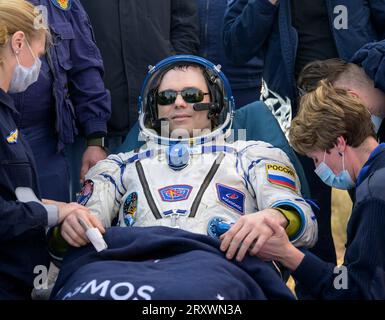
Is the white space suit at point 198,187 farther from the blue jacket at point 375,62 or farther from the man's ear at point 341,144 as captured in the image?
the blue jacket at point 375,62

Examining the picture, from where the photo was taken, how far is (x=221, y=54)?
17.7 ft

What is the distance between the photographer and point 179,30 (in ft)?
16.2

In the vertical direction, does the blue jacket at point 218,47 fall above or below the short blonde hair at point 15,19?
below


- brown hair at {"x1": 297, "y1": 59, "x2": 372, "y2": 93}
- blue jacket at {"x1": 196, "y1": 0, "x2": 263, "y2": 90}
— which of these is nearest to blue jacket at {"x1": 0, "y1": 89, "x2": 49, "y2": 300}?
brown hair at {"x1": 297, "y1": 59, "x2": 372, "y2": 93}

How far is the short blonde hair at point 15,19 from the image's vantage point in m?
3.46

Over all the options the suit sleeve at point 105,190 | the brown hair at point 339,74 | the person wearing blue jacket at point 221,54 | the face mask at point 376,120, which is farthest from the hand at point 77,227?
the person wearing blue jacket at point 221,54

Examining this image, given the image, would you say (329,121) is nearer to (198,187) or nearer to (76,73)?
(198,187)

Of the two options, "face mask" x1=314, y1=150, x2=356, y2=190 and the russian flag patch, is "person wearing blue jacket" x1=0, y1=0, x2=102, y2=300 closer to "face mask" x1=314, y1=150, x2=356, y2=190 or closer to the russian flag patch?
the russian flag patch

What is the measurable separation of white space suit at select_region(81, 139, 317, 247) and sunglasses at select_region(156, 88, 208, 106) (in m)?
0.22

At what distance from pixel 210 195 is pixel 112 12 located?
1.43 m

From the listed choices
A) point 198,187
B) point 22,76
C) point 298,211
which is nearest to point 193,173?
point 198,187

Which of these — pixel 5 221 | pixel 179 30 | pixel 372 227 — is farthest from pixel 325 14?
pixel 5 221

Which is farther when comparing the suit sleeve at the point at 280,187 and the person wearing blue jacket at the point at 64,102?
the person wearing blue jacket at the point at 64,102

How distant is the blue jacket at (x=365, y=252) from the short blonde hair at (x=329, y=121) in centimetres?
28
